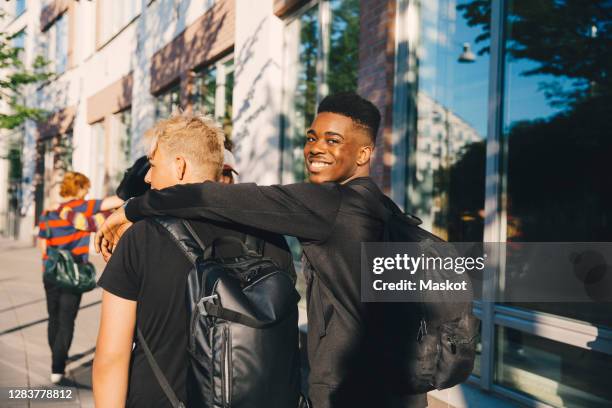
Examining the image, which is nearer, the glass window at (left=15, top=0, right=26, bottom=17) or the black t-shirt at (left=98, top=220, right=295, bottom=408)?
the black t-shirt at (left=98, top=220, right=295, bottom=408)

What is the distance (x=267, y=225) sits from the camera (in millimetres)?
1824

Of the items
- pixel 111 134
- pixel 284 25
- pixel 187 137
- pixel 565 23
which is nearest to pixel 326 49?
pixel 284 25

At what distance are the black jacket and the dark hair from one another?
0.34 meters

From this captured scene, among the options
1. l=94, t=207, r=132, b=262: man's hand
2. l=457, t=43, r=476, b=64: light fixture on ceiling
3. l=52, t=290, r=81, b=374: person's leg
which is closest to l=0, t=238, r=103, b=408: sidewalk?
l=52, t=290, r=81, b=374: person's leg

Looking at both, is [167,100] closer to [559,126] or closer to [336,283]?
[559,126]

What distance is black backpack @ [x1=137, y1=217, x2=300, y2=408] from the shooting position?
1.59 meters

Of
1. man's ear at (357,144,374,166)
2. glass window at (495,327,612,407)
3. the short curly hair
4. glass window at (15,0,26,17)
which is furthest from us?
glass window at (15,0,26,17)

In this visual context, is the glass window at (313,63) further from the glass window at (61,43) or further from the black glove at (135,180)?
the glass window at (61,43)

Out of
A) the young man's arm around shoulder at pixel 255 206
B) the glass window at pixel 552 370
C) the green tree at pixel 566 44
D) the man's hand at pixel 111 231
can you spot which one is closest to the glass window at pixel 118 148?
the green tree at pixel 566 44

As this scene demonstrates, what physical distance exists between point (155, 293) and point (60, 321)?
3.82m

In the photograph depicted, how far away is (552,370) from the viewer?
407cm

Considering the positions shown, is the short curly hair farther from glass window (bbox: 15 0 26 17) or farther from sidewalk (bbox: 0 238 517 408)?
glass window (bbox: 15 0 26 17)

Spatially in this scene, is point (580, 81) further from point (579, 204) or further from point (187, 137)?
point (187, 137)

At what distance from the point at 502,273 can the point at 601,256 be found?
32.6 inches
